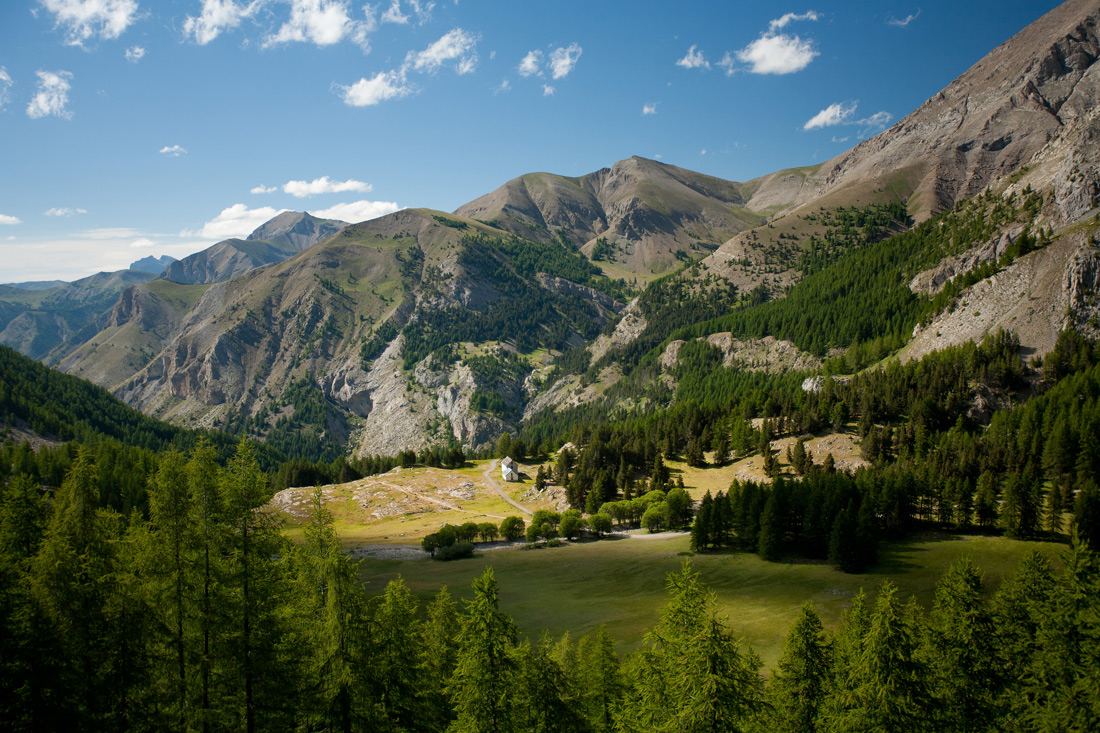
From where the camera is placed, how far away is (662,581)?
66125mm

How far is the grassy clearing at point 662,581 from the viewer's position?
5353 cm

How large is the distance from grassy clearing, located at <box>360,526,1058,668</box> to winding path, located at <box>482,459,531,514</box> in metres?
35.8

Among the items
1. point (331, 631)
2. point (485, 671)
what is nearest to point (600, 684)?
point (485, 671)

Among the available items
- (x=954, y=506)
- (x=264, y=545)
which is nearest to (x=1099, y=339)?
(x=954, y=506)

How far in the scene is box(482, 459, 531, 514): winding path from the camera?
122m

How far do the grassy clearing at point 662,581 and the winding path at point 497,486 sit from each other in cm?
3580

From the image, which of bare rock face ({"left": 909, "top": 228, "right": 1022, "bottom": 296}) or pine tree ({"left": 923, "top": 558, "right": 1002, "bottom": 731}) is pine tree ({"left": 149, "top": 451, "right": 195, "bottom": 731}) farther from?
bare rock face ({"left": 909, "top": 228, "right": 1022, "bottom": 296})

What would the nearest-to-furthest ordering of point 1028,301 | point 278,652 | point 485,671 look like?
point 278,652 < point 485,671 < point 1028,301

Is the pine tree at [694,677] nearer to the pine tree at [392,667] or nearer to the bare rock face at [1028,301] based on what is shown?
the pine tree at [392,667]

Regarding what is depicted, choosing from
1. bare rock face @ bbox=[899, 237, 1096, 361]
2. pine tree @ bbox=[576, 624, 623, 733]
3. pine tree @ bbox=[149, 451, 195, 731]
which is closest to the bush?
pine tree @ bbox=[576, 624, 623, 733]

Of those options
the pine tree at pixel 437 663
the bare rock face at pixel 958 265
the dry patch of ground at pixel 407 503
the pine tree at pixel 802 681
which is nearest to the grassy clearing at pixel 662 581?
the pine tree at pixel 802 681

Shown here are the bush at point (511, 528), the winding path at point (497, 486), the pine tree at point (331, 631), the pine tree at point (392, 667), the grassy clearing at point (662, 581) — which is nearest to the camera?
the pine tree at point (331, 631)

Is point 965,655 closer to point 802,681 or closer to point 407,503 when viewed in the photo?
point 802,681

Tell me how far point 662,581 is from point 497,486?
78285 millimetres
